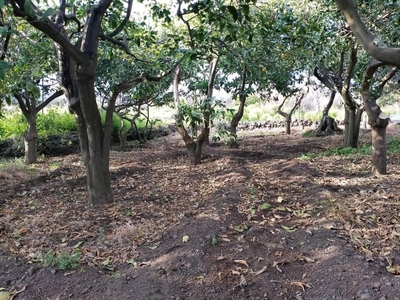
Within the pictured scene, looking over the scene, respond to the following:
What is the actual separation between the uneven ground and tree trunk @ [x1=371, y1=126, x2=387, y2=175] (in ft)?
0.66

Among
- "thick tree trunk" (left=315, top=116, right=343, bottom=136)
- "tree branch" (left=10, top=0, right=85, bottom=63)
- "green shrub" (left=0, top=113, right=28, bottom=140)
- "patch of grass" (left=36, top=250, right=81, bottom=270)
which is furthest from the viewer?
"thick tree trunk" (left=315, top=116, right=343, bottom=136)

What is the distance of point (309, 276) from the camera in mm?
3043

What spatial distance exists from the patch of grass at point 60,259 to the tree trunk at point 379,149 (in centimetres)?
467

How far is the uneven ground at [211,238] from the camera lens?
295 centimetres

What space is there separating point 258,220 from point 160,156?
568 centimetres

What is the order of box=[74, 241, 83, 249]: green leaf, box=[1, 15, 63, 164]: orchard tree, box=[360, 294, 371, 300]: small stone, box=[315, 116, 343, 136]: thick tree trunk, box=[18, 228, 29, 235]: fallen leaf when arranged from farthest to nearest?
box=[315, 116, 343, 136]: thick tree trunk → box=[1, 15, 63, 164]: orchard tree → box=[18, 228, 29, 235]: fallen leaf → box=[74, 241, 83, 249]: green leaf → box=[360, 294, 371, 300]: small stone

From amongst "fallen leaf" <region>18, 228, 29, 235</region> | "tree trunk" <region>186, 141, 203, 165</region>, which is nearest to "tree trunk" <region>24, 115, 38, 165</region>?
"tree trunk" <region>186, 141, 203, 165</region>

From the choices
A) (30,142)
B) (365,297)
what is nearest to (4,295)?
(365,297)

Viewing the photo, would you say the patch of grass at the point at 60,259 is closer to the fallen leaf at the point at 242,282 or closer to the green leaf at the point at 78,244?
the green leaf at the point at 78,244

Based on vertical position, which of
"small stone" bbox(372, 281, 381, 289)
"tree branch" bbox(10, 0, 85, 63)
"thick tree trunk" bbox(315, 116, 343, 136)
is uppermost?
"tree branch" bbox(10, 0, 85, 63)

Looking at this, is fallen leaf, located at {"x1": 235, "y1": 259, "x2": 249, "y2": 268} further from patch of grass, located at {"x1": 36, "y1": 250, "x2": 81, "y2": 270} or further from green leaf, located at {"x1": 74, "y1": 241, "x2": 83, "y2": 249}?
green leaf, located at {"x1": 74, "y1": 241, "x2": 83, "y2": 249}

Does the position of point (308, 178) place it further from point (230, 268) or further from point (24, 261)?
point (24, 261)

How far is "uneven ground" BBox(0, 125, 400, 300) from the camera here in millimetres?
2945

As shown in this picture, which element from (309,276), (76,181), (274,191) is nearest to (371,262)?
(309,276)
